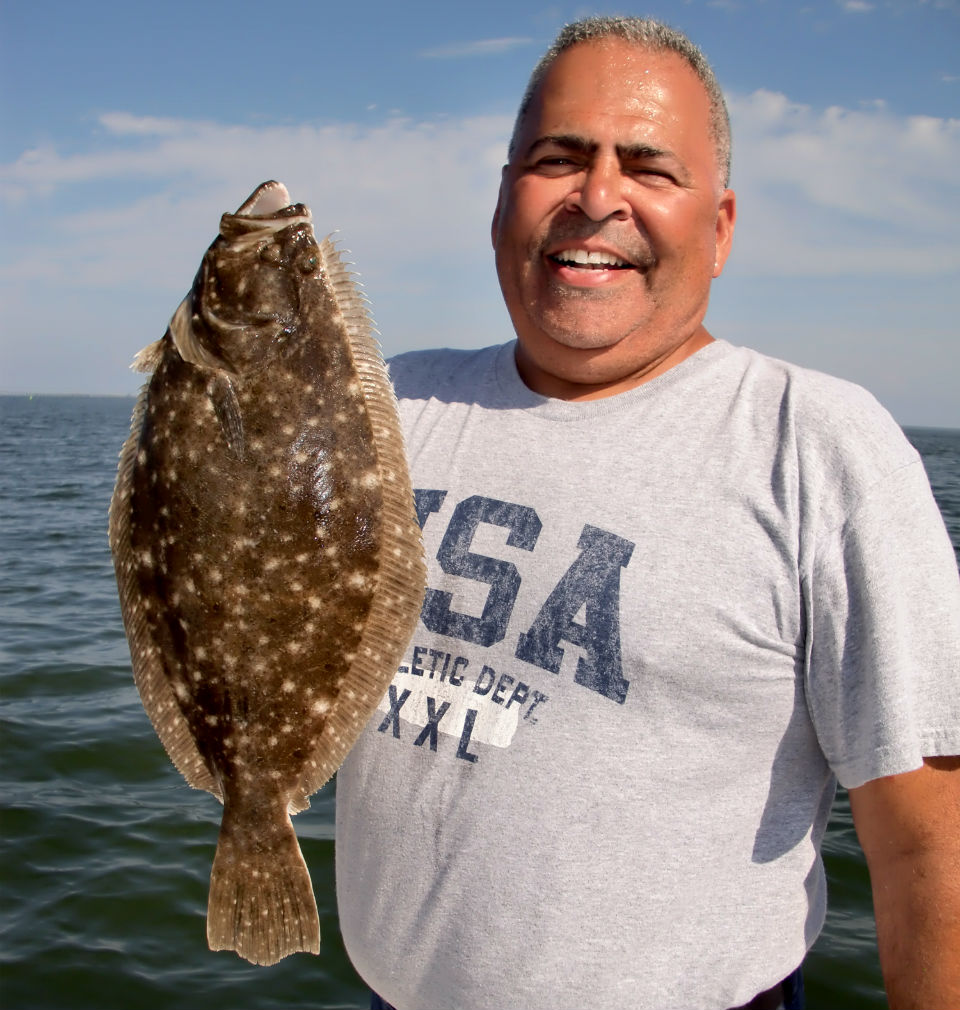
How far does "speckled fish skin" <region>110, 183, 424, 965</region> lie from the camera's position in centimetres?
197

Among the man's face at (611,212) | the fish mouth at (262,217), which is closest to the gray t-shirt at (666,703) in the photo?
the man's face at (611,212)

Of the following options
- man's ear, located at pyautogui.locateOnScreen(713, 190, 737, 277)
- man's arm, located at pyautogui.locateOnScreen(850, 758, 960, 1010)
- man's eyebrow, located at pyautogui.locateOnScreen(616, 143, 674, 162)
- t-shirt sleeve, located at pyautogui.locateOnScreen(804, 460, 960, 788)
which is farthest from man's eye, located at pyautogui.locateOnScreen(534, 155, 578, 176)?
man's arm, located at pyautogui.locateOnScreen(850, 758, 960, 1010)

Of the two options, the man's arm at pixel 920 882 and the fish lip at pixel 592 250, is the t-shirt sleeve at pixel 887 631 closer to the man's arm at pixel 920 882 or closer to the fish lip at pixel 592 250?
the man's arm at pixel 920 882

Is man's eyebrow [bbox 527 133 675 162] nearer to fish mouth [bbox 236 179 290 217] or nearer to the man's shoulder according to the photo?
the man's shoulder

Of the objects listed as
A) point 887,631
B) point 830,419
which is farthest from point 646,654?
point 830,419

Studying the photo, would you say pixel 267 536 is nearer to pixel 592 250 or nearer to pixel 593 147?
pixel 592 250

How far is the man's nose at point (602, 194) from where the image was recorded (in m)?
2.36

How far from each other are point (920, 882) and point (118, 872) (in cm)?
564

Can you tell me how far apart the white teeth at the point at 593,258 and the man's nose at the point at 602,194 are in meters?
0.09

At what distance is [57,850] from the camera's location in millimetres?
6332

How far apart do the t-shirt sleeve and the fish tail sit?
1.30m

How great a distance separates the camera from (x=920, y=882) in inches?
79.2

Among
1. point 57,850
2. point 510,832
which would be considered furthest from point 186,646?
point 57,850

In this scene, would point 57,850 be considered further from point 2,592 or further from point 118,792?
point 2,592
